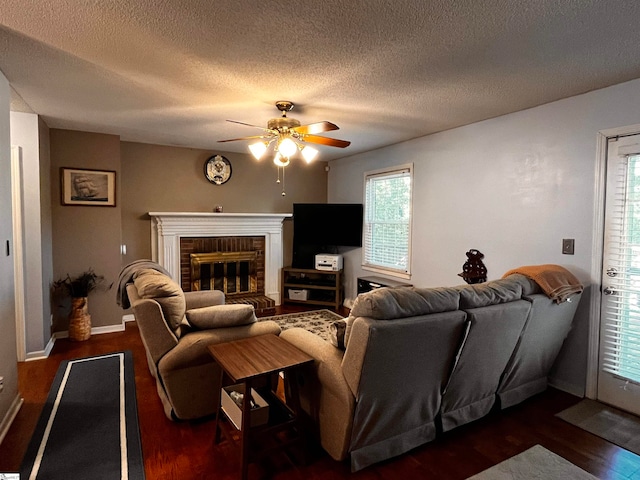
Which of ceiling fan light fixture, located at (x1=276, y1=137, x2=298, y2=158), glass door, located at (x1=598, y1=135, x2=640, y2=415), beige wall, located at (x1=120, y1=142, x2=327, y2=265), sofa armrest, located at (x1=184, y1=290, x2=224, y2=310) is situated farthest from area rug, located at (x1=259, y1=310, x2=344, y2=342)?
glass door, located at (x1=598, y1=135, x2=640, y2=415)

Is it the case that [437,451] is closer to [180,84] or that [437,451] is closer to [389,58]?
[389,58]

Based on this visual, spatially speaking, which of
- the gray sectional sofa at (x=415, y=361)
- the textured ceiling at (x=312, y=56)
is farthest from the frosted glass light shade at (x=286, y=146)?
the gray sectional sofa at (x=415, y=361)

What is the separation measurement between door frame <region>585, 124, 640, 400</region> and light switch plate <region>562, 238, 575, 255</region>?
0.14 meters

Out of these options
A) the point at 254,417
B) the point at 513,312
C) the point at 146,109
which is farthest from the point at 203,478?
the point at 146,109

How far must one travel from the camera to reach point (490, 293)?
7.47 ft

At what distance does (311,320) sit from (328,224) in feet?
5.12

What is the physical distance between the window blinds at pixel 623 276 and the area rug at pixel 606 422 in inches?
10.9

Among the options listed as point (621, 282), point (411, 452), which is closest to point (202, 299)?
point (411, 452)

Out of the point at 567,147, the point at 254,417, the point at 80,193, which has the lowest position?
the point at 254,417

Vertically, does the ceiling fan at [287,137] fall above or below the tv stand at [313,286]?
above

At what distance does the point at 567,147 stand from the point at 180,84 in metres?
3.11

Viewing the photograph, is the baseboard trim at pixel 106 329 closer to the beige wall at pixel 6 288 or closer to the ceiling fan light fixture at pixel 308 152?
the beige wall at pixel 6 288

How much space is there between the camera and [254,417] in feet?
6.66

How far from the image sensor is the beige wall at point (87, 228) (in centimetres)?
409
